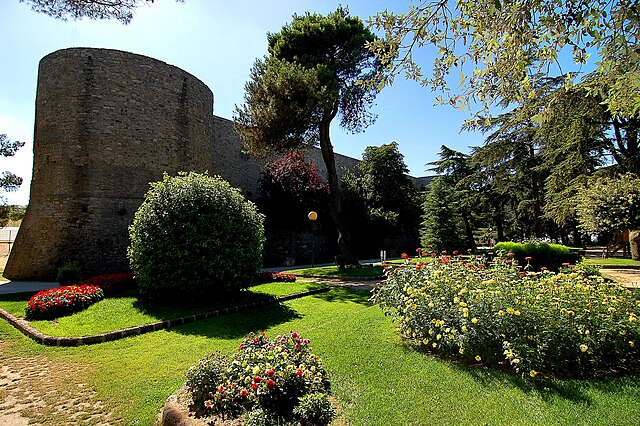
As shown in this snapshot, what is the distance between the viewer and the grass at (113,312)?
18.9 feet

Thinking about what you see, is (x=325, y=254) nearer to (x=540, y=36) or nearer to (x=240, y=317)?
(x=240, y=317)

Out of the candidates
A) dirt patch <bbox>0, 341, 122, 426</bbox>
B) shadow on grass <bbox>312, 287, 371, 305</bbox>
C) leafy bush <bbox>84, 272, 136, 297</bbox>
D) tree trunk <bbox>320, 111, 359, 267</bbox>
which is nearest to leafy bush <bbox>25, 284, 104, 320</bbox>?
leafy bush <bbox>84, 272, 136, 297</bbox>

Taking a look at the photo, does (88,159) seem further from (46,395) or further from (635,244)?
(635,244)

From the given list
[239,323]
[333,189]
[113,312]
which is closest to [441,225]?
[333,189]

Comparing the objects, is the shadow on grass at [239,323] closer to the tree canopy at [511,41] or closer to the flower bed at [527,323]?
the flower bed at [527,323]

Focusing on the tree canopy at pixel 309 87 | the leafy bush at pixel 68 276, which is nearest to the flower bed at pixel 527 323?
the tree canopy at pixel 309 87

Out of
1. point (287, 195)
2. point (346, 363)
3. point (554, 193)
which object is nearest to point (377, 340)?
point (346, 363)

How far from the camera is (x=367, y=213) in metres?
20.7

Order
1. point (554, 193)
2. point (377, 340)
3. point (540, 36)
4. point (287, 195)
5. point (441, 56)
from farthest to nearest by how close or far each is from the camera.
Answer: point (287, 195) → point (554, 193) → point (377, 340) → point (441, 56) → point (540, 36)

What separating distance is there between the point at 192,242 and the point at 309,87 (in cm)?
641

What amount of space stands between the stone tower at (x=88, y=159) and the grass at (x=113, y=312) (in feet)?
10.3

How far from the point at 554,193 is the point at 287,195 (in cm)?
1150

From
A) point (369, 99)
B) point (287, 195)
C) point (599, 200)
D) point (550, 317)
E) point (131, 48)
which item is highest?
point (131, 48)

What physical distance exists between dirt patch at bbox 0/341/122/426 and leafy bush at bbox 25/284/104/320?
2.12 meters
